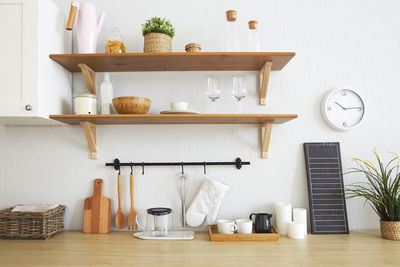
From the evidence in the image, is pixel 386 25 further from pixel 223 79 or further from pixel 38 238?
pixel 38 238

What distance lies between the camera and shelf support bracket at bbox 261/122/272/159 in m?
1.74

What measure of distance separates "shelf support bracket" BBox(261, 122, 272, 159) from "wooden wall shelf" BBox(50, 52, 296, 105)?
0.53ft

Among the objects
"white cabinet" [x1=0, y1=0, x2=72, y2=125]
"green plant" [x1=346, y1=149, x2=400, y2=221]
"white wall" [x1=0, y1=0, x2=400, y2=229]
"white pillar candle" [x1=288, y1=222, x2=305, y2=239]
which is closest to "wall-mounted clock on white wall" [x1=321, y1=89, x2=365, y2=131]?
"white wall" [x1=0, y1=0, x2=400, y2=229]

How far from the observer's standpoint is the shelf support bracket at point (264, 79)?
1739 millimetres

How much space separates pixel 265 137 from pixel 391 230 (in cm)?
79

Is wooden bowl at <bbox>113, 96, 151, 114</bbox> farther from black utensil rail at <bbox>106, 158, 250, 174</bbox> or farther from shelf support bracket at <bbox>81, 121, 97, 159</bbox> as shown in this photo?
black utensil rail at <bbox>106, 158, 250, 174</bbox>

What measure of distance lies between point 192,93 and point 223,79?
21 cm

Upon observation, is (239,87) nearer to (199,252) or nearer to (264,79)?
(264,79)

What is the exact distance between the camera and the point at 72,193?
1870 millimetres

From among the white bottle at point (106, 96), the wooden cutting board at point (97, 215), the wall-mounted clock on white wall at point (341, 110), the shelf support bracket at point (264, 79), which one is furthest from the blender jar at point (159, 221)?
the wall-mounted clock on white wall at point (341, 110)

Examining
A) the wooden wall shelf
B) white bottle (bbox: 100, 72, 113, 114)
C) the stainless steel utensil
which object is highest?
the wooden wall shelf

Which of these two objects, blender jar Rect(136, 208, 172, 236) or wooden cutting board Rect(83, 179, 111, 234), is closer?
blender jar Rect(136, 208, 172, 236)

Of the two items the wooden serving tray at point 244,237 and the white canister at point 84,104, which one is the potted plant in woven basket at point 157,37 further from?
the wooden serving tray at point 244,237

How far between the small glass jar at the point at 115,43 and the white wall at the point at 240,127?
11 centimetres
